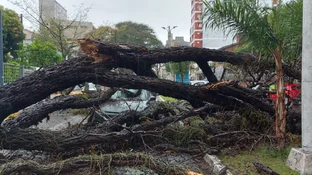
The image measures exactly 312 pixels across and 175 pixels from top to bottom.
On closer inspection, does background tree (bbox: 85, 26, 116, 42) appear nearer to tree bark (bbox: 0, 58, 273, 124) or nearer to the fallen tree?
the fallen tree

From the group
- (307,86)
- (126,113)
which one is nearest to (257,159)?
(307,86)

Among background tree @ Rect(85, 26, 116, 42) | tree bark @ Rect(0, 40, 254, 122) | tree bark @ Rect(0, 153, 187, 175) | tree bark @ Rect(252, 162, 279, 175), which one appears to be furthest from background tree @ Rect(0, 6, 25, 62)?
tree bark @ Rect(252, 162, 279, 175)

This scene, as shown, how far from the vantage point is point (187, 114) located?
21.9 ft

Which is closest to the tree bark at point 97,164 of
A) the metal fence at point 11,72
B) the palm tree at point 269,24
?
the palm tree at point 269,24

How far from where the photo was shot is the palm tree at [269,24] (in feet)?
18.2

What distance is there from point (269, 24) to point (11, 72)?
9617mm

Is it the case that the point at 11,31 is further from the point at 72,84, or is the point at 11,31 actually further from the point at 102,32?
the point at 72,84

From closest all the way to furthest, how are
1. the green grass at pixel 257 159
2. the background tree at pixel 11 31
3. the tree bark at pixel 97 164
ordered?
1. the tree bark at pixel 97 164
2. the green grass at pixel 257 159
3. the background tree at pixel 11 31

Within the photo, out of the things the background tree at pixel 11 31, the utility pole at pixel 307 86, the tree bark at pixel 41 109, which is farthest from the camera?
the background tree at pixel 11 31

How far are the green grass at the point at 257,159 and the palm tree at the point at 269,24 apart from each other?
206 mm

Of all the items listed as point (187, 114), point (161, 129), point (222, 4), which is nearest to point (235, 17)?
point (222, 4)

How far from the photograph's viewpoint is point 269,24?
568 centimetres

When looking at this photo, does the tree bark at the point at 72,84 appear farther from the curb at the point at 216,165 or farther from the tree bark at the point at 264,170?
the tree bark at the point at 264,170

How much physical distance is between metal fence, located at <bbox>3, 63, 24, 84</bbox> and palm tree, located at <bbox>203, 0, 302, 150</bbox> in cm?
839
